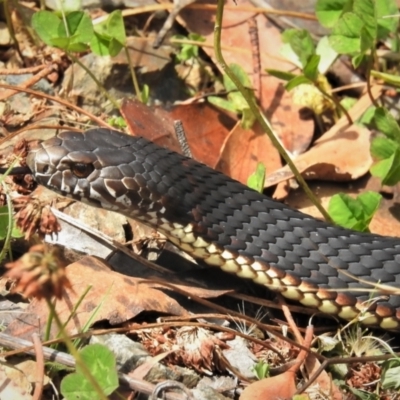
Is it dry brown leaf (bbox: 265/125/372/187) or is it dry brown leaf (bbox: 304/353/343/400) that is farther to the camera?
dry brown leaf (bbox: 265/125/372/187)

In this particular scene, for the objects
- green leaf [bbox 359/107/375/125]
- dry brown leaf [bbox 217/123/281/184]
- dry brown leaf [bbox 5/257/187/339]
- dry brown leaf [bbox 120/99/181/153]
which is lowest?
dry brown leaf [bbox 5/257/187/339]

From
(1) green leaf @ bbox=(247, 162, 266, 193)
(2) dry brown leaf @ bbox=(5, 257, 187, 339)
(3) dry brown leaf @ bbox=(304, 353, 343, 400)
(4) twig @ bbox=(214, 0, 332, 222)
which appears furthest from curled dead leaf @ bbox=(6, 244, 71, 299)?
(1) green leaf @ bbox=(247, 162, 266, 193)

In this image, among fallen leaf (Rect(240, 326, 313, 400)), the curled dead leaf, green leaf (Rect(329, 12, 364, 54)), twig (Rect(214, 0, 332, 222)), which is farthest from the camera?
green leaf (Rect(329, 12, 364, 54))

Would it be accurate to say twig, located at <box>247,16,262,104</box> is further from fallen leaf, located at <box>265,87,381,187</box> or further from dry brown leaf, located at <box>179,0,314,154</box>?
fallen leaf, located at <box>265,87,381,187</box>

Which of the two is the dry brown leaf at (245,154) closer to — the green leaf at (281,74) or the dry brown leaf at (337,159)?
the dry brown leaf at (337,159)

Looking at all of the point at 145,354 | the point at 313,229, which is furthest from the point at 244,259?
the point at 145,354

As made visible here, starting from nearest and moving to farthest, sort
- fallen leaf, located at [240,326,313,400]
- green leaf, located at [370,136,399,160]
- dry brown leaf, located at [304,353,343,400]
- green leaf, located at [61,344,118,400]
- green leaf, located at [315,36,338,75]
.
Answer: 1. green leaf, located at [61,344,118,400]
2. fallen leaf, located at [240,326,313,400]
3. dry brown leaf, located at [304,353,343,400]
4. green leaf, located at [370,136,399,160]
5. green leaf, located at [315,36,338,75]

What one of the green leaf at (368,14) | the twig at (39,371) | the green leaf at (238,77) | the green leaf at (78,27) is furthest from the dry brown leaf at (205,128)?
the twig at (39,371)
